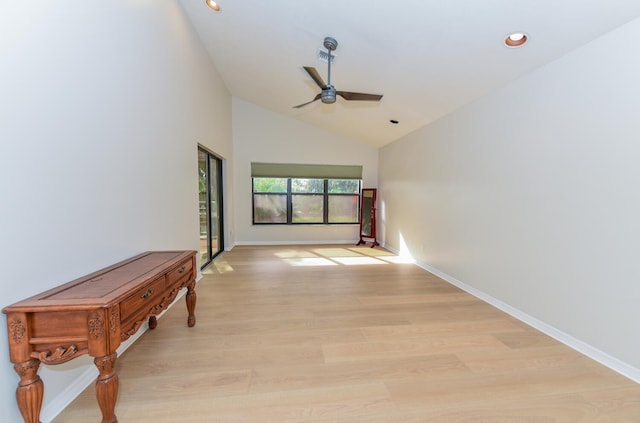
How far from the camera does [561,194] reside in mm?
2326

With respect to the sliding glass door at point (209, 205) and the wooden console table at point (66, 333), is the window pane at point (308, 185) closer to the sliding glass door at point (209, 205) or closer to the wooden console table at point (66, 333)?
the sliding glass door at point (209, 205)

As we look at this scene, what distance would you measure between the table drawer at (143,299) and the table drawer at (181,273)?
12 cm

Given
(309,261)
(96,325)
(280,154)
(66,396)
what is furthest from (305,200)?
(96,325)

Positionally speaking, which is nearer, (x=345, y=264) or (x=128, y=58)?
(x=128, y=58)

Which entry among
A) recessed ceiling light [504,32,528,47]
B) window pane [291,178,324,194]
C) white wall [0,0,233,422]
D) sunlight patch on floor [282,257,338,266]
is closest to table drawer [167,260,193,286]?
white wall [0,0,233,422]

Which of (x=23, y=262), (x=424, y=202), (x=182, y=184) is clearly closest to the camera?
(x=23, y=262)

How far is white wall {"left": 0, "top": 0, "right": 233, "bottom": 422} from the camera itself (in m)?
1.28

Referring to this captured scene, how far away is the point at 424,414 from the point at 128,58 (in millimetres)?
3292

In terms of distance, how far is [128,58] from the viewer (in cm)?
218

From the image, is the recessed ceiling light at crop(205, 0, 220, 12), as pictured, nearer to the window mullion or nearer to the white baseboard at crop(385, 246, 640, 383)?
the window mullion

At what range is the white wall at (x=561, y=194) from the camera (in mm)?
1911

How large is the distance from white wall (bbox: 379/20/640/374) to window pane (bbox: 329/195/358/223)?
3261 mm

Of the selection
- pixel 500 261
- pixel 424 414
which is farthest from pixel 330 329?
pixel 500 261

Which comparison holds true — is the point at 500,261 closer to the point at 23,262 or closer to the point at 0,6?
the point at 23,262
